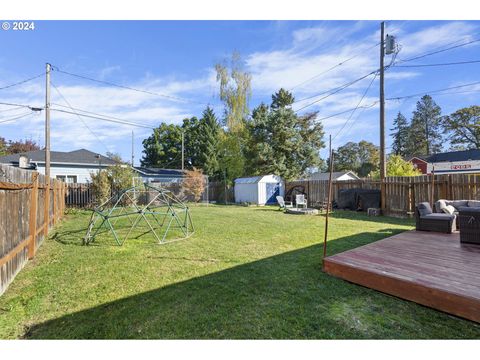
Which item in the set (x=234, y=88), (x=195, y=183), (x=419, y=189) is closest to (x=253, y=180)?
(x=195, y=183)

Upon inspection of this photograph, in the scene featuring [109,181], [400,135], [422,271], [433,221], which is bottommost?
[422,271]

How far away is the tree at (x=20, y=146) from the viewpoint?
101 ft

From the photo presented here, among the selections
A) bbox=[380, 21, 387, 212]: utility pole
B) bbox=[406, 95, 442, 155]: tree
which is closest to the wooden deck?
bbox=[380, 21, 387, 212]: utility pole

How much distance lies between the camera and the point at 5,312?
2867 millimetres

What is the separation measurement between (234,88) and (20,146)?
27.7m

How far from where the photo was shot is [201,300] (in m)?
3.03

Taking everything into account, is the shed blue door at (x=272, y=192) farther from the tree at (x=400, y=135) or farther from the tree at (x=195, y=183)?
Result: the tree at (x=400, y=135)

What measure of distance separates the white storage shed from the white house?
1039 centimetres

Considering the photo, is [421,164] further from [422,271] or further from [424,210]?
[422,271]

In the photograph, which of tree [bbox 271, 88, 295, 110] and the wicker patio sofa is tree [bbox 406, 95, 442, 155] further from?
the wicker patio sofa
